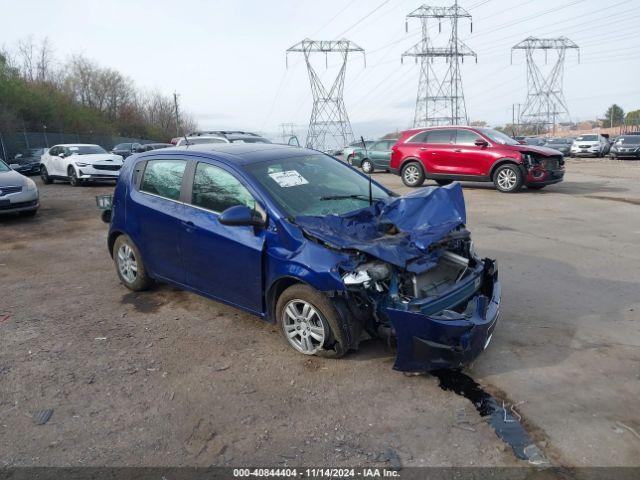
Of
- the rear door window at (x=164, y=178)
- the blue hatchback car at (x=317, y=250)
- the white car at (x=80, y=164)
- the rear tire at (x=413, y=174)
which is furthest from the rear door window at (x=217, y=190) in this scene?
the white car at (x=80, y=164)

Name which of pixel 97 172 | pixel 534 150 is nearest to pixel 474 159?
pixel 534 150

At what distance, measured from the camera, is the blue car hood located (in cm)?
350

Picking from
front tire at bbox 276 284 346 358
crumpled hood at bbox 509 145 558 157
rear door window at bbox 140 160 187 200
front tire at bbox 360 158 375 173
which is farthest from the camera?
front tire at bbox 360 158 375 173

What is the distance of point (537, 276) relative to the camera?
5.80 metres

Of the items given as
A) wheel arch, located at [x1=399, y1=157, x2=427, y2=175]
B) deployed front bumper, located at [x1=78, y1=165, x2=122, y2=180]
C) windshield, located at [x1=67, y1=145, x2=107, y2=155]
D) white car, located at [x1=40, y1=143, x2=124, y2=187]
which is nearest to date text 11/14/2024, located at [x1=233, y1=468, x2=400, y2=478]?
wheel arch, located at [x1=399, y1=157, x2=427, y2=175]

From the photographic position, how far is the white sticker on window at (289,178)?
430cm

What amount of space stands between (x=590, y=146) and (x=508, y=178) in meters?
20.5

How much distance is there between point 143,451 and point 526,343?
9.84 feet

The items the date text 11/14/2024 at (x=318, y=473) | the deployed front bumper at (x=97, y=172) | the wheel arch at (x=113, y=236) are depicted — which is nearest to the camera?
the date text 11/14/2024 at (x=318, y=473)

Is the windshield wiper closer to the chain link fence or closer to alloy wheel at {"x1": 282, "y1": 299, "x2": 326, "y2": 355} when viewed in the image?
alloy wheel at {"x1": 282, "y1": 299, "x2": 326, "y2": 355}

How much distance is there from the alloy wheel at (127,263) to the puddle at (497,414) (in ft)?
11.6

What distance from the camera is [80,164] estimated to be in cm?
1678

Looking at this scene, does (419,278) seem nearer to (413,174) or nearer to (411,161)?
(413,174)

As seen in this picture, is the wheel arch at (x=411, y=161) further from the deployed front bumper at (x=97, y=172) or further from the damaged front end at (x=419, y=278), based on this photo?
the damaged front end at (x=419, y=278)
